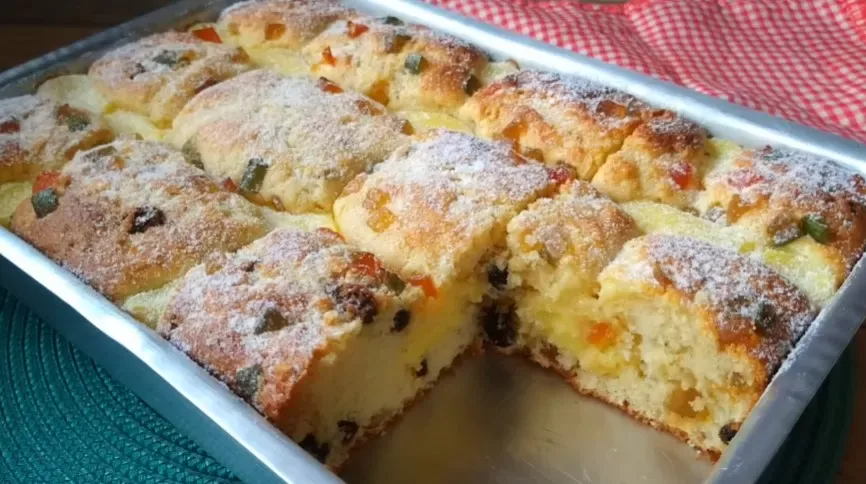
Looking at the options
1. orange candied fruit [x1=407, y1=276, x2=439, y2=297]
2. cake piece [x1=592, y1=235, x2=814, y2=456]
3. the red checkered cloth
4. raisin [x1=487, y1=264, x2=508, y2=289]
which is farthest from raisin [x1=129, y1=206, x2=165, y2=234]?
the red checkered cloth

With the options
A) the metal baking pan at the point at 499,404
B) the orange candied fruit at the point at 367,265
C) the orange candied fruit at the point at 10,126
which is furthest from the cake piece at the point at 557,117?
the orange candied fruit at the point at 10,126

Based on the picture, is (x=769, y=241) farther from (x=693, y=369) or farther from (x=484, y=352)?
(x=484, y=352)

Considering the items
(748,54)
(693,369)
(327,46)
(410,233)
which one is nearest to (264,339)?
(410,233)

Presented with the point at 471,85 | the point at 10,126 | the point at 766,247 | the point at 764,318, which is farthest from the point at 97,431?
the point at 766,247

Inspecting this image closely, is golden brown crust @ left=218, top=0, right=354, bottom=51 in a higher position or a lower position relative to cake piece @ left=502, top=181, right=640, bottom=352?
higher

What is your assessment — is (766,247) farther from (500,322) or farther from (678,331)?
(500,322)

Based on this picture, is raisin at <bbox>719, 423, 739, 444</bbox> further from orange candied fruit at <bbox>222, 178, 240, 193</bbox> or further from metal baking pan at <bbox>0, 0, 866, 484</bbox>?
orange candied fruit at <bbox>222, 178, 240, 193</bbox>
